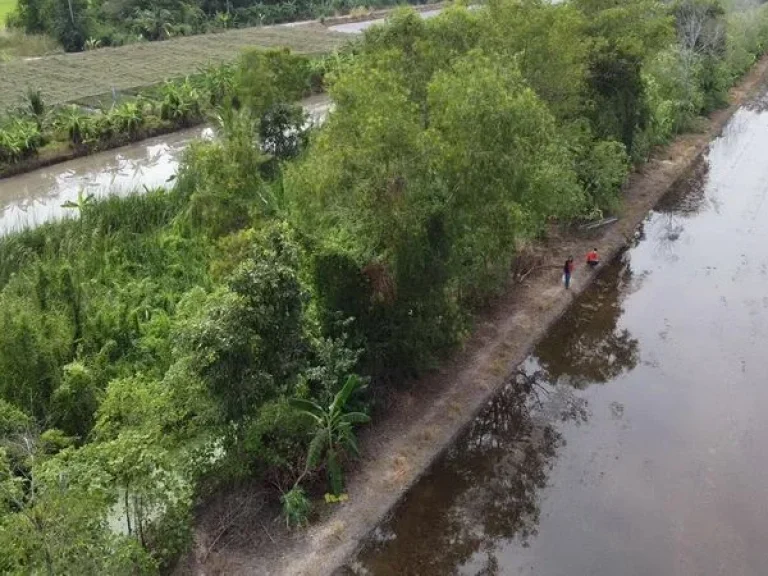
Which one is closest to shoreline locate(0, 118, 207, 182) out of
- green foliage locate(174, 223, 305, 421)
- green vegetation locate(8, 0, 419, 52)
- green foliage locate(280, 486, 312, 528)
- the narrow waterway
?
the narrow waterway

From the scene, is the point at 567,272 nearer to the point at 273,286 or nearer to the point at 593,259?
the point at 593,259

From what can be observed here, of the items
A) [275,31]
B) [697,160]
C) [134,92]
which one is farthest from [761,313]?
[275,31]

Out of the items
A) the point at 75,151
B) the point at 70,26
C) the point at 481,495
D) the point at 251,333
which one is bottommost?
the point at 481,495

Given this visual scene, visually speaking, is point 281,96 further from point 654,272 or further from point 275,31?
point 275,31

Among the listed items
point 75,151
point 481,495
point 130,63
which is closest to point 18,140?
point 75,151

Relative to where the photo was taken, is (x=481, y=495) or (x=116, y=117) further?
(x=116, y=117)

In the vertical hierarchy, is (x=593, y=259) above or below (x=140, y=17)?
below
